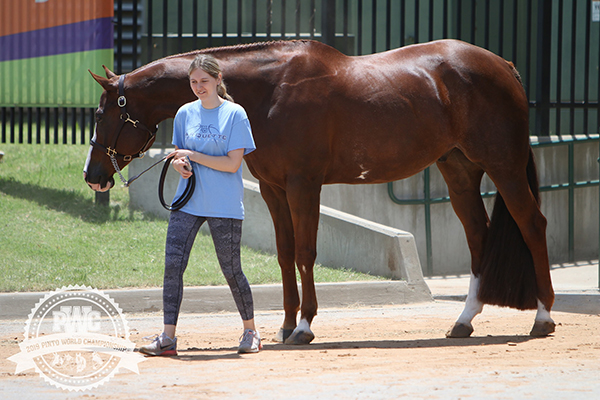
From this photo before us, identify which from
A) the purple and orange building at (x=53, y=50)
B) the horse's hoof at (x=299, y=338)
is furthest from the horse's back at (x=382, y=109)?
the purple and orange building at (x=53, y=50)

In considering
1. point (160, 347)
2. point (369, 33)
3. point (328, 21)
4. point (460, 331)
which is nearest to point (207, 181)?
point (160, 347)

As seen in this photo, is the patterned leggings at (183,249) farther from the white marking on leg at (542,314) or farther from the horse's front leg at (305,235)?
the white marking on leg at (542,314)

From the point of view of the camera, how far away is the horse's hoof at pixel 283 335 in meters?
5.36

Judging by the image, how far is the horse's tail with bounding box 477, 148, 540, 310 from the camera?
5750 millimetres

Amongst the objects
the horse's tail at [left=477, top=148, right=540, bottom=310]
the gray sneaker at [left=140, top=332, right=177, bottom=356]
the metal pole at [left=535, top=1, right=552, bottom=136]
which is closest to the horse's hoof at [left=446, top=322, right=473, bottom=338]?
the horse's tail at [left=477, top=148, right=540, bottom=310]

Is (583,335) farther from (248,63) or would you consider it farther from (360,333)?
(248,63)

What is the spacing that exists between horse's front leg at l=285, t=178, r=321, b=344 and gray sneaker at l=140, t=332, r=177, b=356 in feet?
3.19

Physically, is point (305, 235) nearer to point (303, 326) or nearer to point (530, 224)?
point (303, 326)

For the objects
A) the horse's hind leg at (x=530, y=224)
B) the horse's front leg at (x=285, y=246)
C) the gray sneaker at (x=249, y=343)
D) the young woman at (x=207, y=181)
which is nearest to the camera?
the young woman at (x=207, y=181)

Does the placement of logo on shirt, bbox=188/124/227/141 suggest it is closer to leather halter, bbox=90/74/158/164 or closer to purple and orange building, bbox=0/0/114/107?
A: leather halter, bbox=90/74/158/164

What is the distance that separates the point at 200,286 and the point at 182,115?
2.59 meters

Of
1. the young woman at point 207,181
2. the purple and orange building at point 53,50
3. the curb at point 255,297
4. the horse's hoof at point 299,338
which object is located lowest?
the curb at point 255,297

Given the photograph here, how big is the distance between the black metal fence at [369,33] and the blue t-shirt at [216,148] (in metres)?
5.08

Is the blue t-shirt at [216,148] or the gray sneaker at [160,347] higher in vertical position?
the blue t-shirt at [216,148]
